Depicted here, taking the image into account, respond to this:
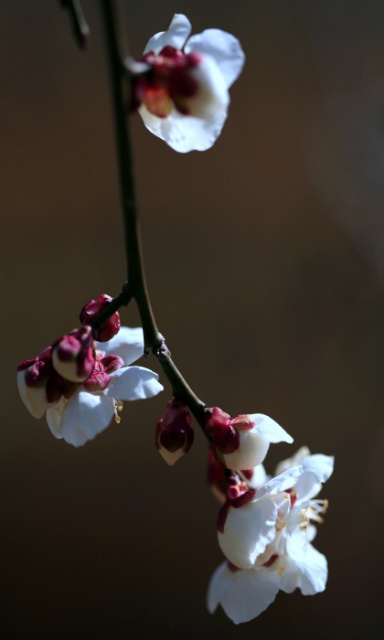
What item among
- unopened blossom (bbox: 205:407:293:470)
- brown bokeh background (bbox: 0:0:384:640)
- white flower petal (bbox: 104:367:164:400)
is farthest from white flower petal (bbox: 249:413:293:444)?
brown bokeh background (bbox: 0:0:384:640)

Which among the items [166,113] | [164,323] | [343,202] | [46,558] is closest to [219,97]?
[166,113]

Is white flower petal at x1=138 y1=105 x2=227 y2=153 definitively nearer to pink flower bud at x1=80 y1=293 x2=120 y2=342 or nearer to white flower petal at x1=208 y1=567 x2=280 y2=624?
pink flower bud at x1=80 y1=293 x2=120 y2=342

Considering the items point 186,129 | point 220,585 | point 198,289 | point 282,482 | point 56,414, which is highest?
point 186,129

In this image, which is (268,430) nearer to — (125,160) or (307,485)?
(307,485)

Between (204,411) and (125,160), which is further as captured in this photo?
(204,411)

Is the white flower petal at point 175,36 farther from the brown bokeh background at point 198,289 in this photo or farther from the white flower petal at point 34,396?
the brown bokeh background at point 198,289

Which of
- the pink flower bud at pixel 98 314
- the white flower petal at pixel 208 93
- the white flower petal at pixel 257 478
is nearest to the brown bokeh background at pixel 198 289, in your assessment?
the white flower petal at pixel 257 478

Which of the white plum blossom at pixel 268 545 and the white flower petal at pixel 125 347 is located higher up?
the white flower petal at pixel 125 347

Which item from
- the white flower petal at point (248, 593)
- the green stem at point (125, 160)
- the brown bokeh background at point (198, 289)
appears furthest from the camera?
the brown bokeh background at point (198, 289)

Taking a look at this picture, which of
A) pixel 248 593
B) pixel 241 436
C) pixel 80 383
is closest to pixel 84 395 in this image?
pixel 80 383
